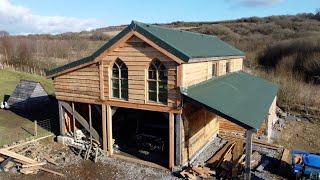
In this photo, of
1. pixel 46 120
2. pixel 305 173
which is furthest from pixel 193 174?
pixel 46 120

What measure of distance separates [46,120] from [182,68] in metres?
14.4

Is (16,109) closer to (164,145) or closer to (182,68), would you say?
(164,145)

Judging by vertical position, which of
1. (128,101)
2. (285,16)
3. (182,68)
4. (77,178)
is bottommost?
(77,178)

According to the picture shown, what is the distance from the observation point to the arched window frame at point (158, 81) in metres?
16.0

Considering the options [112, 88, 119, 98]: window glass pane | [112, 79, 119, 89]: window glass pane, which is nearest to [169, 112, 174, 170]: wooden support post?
[112, 88, 119, 98]: window glass pane

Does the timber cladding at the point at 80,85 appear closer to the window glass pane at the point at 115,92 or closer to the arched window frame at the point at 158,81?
the window glass pane at the point at 115,92

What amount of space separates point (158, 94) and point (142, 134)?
15.4 ft

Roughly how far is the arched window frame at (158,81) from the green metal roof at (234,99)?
120 centimetres

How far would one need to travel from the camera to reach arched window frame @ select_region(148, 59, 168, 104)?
1603cm

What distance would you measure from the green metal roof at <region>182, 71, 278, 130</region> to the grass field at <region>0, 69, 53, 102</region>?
22.6 meters

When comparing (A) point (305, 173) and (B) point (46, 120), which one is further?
(B) point (46, 120)

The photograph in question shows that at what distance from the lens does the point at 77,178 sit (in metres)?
15.8

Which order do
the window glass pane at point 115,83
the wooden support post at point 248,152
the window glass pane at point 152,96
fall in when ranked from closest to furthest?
1. the wooden support post at point 248,152
2. the window glass pane at point 152,96
3. the window glass pane at point 115,83

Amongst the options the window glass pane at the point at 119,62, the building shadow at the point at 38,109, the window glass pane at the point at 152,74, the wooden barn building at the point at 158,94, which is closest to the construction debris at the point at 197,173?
the wooden barn building at the point at 158,94
